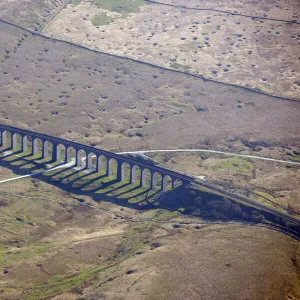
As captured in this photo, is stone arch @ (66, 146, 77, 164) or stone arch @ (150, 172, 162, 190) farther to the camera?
stone arch @ (66, 146, 77, 164)

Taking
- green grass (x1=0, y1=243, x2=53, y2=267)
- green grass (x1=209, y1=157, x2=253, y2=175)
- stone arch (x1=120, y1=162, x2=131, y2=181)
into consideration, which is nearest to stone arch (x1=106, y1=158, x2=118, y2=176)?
stone arch (x1=120, y1=162, x2=131, y2=181)

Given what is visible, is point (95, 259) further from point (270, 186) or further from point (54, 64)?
point (54, 64)

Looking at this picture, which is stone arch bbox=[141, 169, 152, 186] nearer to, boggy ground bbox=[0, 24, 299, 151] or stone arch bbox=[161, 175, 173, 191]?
stone arch bbox=[161, 175, 173, 191]

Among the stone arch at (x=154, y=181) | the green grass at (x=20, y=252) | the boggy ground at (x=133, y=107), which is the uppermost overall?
the boggy ground at (x=133, y=107)

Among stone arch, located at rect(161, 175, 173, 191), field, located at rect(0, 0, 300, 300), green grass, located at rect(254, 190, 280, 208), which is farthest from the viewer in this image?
stone arch, located at rect(161, 175, 173, 191)

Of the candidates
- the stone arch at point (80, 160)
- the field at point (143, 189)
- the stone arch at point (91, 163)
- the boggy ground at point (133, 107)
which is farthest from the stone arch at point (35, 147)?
the stone arch at point (91, 163)

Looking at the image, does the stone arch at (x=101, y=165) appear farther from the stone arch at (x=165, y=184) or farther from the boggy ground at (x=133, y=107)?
the stone arch at (x=165, y=184)
